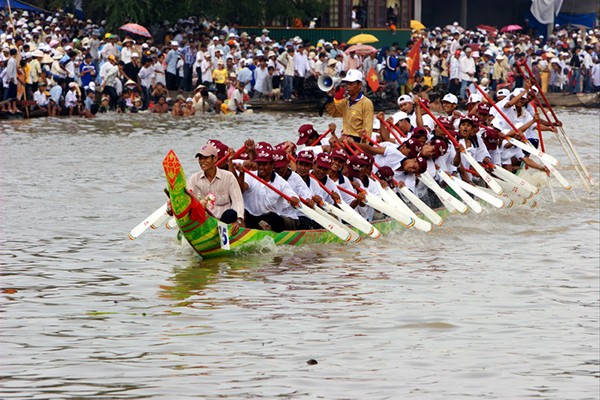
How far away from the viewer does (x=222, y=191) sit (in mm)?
13422

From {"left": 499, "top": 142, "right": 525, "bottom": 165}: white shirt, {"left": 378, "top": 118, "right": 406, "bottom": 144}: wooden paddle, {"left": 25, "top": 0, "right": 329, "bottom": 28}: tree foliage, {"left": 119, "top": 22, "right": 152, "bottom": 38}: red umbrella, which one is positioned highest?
{"left": 25, "top": 0, "right": 329, "bottom": 28}: tree foliage

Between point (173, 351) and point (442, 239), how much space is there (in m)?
6.82

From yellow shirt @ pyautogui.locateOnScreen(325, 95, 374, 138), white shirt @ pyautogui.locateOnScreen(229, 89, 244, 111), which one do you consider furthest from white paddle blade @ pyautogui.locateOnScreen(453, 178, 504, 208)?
white shirt @ pyautogui.locateOnScreen(229, 89, 244, 111)

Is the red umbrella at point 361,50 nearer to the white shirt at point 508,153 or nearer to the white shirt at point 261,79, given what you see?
the white shirt at point 261,79

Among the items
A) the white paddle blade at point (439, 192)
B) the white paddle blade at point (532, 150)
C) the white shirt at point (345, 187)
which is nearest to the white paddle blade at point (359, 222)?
the white shirt at point (345, 187)

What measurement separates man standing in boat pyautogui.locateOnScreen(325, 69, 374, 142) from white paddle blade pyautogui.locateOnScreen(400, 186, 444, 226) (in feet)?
3.42

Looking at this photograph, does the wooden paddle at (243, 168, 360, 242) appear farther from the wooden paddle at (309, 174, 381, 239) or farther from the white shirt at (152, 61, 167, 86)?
the white shirt at (152, 61, 167, 86)

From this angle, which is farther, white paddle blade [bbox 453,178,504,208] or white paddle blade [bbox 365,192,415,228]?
white paddle blade [bbox 453,178,504,208]

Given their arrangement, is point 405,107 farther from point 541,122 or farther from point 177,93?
point 177,93

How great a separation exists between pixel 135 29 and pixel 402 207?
60.8 feet

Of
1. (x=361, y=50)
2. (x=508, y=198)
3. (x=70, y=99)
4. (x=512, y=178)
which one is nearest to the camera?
(x=512, y=178)

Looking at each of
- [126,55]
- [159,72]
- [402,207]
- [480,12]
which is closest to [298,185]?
[402,207]

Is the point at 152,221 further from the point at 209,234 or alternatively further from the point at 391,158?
the point at 391,158

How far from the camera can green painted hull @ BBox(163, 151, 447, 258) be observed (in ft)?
40.0
